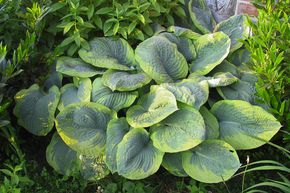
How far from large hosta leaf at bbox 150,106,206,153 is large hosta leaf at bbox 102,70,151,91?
27 cm

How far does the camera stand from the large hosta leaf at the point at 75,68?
280cm

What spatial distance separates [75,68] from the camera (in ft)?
9.36

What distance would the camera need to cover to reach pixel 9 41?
277 centimetres

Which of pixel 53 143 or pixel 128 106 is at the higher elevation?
pixel 128 106

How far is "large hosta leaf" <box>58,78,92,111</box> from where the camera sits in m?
2.77

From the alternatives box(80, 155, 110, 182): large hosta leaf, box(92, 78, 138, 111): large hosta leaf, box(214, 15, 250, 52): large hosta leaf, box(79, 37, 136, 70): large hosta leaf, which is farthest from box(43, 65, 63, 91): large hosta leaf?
box(214, 15, 250, 52): large hosta leaf

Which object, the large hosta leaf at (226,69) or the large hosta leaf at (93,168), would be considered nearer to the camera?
the large hosta leaf at (93,168)

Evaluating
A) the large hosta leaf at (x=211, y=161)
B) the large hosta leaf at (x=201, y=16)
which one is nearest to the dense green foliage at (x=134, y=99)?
the large hosta leaf at (x=211, y=161)

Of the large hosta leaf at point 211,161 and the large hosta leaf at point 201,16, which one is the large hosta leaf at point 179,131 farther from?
the large hosta leaf at point 201,16

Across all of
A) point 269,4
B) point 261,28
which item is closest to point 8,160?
point 261,28

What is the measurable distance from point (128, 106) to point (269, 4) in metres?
1.07

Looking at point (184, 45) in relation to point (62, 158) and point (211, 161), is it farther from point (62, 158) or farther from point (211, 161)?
point (62, 158)

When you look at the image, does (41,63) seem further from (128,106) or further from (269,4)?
(269,4)

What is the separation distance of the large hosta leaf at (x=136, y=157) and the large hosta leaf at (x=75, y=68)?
53cm
